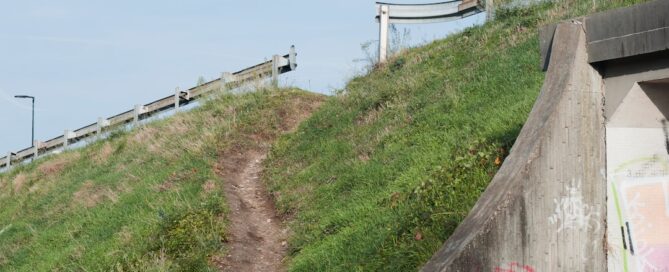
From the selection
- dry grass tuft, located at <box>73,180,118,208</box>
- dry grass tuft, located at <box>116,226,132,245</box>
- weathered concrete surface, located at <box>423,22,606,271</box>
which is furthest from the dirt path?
weathered concrete surface, located at <box>423,22,606,271</box>

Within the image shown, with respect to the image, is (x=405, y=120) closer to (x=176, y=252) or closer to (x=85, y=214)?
(x=176, y=252)

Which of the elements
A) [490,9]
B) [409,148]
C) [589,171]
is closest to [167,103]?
[490,9]

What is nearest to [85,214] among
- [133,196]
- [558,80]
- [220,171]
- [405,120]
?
[133,196]

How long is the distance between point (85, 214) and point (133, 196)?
137cm

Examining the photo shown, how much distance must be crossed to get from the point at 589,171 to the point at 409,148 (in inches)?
190

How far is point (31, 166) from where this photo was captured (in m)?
25.2

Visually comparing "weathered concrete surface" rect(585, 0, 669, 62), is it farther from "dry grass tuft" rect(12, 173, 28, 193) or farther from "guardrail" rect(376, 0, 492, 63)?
"dry grass tuft" rect(12, 173, 28, 193)

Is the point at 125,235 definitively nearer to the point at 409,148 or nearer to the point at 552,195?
the point at 409,148

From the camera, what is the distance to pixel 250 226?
37.2ft

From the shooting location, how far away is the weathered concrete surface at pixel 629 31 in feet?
18.0

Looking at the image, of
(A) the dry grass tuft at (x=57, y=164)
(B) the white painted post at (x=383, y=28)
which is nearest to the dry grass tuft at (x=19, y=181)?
(A) the dry grass tuft at (x=57, y=164)

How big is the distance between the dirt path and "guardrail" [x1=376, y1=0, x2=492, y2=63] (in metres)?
5.78

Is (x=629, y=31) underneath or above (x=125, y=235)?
above

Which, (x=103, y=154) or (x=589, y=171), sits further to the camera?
(x=103, y=154)
